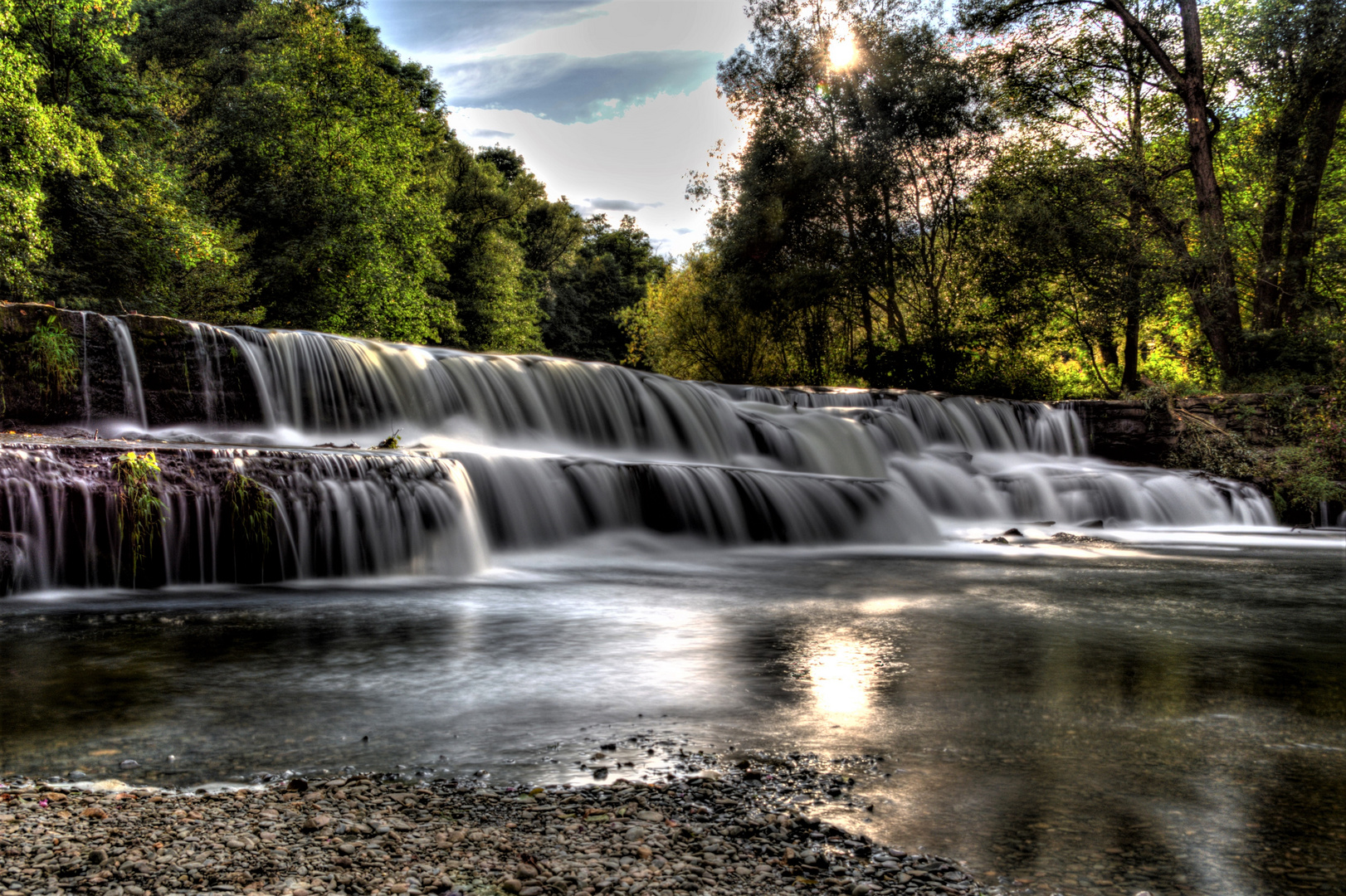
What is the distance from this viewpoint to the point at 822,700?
3496mm

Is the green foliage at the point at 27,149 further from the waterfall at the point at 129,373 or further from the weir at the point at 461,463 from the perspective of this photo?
the weir at the point at 461,463

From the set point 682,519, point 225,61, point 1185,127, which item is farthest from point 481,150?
point 682,519

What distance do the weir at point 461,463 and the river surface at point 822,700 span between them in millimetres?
628

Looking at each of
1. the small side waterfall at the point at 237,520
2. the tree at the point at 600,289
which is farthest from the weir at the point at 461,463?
the tree at the point at 600,289

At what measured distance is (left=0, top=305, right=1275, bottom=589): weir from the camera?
21.9ft

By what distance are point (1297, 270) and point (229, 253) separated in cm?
2396


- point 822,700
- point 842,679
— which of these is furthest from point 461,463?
point 822,700

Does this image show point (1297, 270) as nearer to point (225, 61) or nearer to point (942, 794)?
point (942, 794)

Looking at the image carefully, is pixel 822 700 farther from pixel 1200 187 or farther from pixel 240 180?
pixel 240 180

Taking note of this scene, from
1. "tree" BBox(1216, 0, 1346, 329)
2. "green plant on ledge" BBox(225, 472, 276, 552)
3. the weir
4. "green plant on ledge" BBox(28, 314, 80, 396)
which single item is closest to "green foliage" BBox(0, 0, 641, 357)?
"green plant on ledge" BBox(28, 314, 80, 396)

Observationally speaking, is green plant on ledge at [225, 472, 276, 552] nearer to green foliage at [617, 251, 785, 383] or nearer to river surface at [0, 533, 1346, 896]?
river surface at [0, 533, 1346, 896]

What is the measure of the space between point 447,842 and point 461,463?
7.20 m

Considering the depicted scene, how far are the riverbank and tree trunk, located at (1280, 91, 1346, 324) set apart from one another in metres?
20.9

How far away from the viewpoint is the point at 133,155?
17.1m
